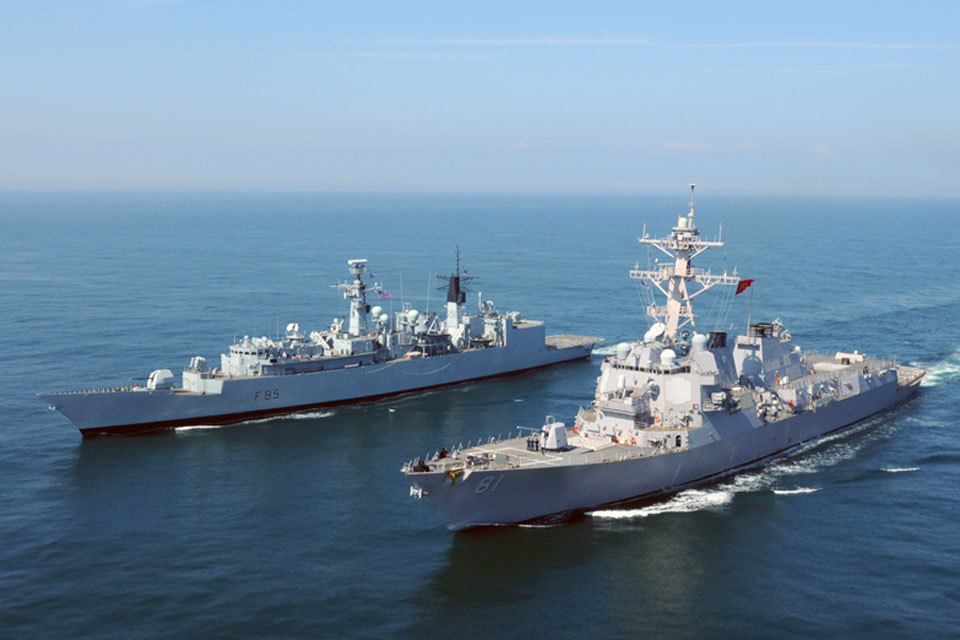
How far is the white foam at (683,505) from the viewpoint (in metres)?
32.0

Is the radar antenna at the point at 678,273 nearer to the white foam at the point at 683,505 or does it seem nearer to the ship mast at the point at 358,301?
the white foam at the point at 683,505

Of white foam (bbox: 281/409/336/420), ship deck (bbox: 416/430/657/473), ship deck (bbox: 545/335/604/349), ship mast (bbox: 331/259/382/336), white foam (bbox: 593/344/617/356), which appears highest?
ship mast (bbox: 331/259/382/336)

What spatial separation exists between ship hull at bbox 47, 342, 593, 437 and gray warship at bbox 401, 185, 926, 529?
13.9m

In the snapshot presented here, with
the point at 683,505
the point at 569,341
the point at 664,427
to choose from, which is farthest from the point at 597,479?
the point at 569,341

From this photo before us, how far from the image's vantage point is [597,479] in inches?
1236

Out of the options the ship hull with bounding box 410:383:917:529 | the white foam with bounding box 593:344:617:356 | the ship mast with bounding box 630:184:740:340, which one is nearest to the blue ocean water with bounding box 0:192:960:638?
the ship hull with bounding box 410:383:917:529

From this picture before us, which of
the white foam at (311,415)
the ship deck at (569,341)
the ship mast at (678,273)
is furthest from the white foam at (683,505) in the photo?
the ship deck at (569,341)

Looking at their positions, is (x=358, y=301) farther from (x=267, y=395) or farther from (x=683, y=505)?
(x=683, y=505)

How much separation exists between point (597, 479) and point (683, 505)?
446cm

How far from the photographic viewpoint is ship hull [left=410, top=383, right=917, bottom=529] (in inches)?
1158

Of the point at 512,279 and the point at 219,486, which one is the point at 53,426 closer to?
the point at 219,486

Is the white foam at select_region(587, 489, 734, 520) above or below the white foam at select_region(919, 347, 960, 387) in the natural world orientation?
below

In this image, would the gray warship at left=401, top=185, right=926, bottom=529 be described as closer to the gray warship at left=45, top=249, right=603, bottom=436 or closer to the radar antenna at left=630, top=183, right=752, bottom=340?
the radar antenna at left=630, top=183, right=752, bottom=340

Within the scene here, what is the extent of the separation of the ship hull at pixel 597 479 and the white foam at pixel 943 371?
1898 centimetres
